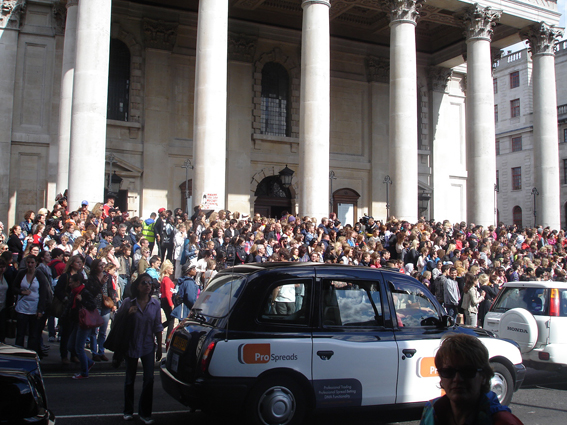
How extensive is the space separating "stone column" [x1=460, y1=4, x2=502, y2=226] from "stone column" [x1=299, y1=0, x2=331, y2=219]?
8282 mm

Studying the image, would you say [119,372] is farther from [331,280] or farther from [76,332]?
[331,280]

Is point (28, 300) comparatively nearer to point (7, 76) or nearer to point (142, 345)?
point (142, 345)

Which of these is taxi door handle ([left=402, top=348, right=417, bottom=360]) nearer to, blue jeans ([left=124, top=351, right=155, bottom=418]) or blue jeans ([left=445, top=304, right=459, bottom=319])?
blue jeans ([left=124, top=351, right=155, bottom=418])

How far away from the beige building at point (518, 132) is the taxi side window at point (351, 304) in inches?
2000

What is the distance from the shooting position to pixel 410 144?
74.3 feet

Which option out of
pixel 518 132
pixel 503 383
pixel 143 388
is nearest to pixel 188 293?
pixel 143 388

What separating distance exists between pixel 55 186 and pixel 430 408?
23219 millimetres

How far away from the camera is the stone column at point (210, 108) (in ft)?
61.7

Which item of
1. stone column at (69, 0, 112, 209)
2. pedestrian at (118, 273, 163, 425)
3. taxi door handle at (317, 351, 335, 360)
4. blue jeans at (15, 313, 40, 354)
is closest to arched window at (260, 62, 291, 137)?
stone column at (69, 0, 112, 209)

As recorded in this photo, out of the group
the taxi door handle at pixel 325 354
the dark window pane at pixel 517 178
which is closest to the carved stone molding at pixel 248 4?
the taxi door handle at pixel 325 354

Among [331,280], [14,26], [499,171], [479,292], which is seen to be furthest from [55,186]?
[499,171]

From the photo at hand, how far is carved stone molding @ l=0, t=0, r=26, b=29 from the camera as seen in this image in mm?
23500

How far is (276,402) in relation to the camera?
5.62 m

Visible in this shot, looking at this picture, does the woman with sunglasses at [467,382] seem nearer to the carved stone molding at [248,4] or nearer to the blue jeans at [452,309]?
the blue jeans at [452,309]
